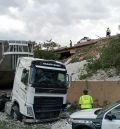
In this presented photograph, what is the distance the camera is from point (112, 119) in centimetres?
1244

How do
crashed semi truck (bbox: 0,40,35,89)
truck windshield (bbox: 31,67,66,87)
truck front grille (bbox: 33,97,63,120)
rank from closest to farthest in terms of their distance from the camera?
1. truck windshield (bbox: 31,67,66,87)
2. truck front grille (bbox: 33,97,63,120)
3. crashed semi truck (bbox: 0,40,35,89)

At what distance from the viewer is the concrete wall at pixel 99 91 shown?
75.1ft

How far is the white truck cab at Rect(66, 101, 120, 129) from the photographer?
1243cm

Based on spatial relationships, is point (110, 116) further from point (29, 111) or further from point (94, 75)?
point (94, 75)

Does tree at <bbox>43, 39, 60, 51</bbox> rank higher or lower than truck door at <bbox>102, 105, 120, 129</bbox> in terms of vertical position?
higher

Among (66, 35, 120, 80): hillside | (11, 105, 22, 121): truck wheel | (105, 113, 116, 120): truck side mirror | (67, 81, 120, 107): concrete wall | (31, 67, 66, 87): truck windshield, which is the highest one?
(66, 35, 120, 80): hillside

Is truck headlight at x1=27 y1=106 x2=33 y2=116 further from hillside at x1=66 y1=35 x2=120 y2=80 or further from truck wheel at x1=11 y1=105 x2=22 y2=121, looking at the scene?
hillside at x1=66 y1=35 x2=120 y2=80

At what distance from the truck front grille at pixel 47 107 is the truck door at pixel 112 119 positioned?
24.9 ft

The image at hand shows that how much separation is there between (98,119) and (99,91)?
11148mm

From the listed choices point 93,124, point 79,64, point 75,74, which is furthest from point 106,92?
point 93,124

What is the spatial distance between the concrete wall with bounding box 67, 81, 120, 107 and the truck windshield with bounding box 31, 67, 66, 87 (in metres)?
3.43

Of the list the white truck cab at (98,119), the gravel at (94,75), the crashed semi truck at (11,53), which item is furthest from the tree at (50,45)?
the white truck cab at (98,119)

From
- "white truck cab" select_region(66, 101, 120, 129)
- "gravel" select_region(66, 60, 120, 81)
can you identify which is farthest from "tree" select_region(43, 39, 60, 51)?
"white truck cab" select_region(66, 101, 120, 129)

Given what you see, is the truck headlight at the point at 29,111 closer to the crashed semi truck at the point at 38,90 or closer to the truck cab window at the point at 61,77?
the crashed semi truck at the point at 38,90
